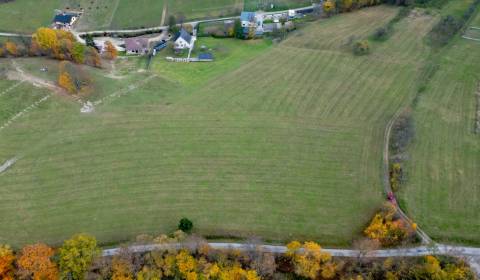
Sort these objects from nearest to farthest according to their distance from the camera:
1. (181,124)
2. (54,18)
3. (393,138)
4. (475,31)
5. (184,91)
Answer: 1. (393,138)
2. (181,124)
3. (184,91)
4. (475,31)
5. (54,18)

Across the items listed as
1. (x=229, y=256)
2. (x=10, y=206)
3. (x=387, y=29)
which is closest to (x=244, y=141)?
(x=229, y=256)

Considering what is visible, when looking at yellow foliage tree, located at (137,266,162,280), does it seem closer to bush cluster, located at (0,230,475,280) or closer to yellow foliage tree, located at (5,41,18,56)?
bush cluster, located at (0,230,475,280)

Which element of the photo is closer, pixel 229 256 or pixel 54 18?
pixel 229 256

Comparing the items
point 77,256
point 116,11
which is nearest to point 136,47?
point 116,11

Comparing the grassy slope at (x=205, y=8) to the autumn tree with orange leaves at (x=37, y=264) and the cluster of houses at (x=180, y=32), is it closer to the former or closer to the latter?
the cluster of houses at (x=180, y=32)

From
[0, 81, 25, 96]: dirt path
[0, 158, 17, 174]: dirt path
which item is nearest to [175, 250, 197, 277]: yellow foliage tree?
[0, 158, 17, 174]: dirt path

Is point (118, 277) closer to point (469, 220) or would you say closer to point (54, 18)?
point (469, 220)

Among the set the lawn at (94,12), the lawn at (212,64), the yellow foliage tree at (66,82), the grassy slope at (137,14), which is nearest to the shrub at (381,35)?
the lawn at (212,64)
